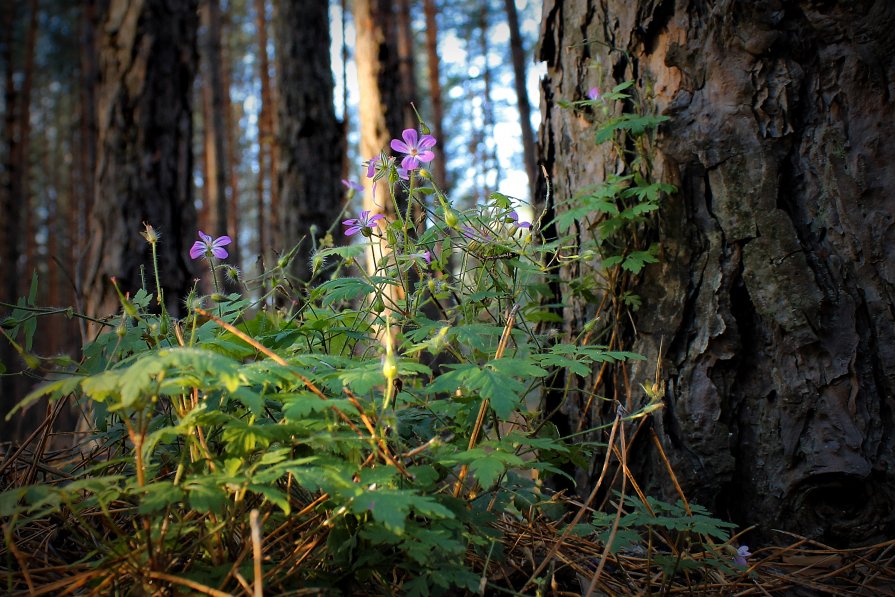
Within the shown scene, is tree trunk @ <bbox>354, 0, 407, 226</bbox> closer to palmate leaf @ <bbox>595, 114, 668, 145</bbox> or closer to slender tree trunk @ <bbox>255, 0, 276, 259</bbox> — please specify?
palmate leaf @ <bbox>595, 114, 668, 145</bbox>

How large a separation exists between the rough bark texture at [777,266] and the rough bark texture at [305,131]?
148 inches

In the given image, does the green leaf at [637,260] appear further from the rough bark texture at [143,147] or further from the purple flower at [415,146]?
the rough bark texture at [143,147]

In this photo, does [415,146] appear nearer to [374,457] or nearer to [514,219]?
[514,219]

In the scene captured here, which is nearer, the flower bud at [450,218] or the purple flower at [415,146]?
the flower bud at [450,218]

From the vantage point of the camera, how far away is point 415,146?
1.67 meters

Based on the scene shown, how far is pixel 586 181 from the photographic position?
215 centimetres

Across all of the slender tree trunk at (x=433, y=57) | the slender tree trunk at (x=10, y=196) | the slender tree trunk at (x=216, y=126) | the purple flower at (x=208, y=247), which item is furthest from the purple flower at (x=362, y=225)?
the slender tree trunk at (x=433, y=57)

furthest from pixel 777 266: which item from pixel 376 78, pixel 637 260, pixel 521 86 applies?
pixel 521 86

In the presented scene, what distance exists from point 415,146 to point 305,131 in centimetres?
413

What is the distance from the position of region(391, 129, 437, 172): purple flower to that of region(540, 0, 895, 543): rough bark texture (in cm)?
80

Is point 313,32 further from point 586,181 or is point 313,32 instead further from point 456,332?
point 456,332

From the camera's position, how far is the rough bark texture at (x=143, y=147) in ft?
11.6

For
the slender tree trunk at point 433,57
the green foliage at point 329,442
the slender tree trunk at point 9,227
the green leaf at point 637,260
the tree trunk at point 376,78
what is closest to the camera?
the green foliage at point 329,442

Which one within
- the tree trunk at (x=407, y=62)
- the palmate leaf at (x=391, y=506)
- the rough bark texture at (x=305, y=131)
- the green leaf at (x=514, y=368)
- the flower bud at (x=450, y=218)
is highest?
the tree trunk at (x=407, y=62)
